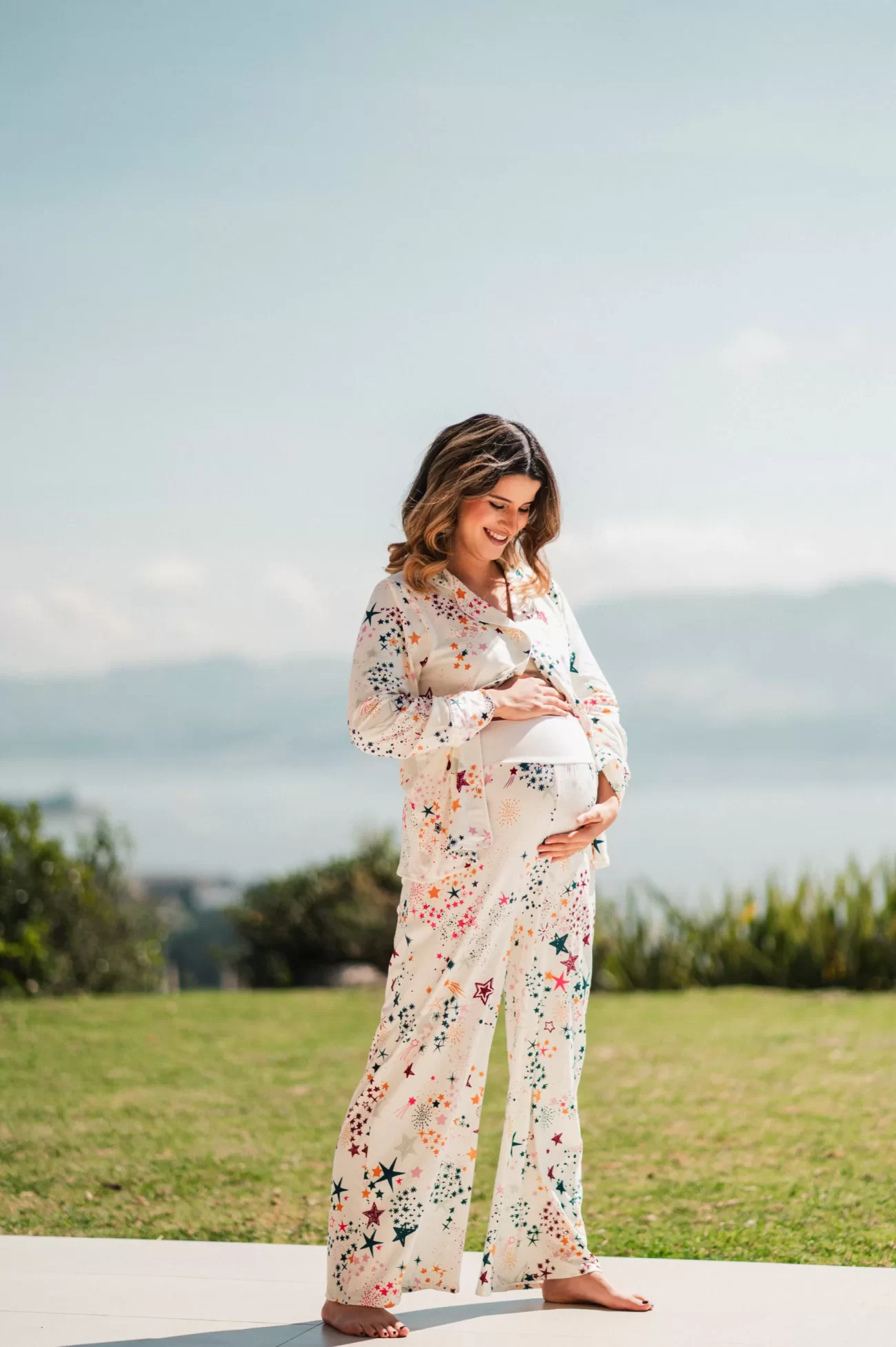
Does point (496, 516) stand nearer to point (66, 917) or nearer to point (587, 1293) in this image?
point (587, 1293)

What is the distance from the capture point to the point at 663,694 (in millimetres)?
72000

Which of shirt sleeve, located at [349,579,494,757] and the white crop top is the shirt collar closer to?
shirt sleeve, located at [349,579,494,757]

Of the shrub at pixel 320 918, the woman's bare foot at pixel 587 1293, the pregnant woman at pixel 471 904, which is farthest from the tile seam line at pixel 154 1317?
the shrub at pixel 320 918

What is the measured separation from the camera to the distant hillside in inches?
2687

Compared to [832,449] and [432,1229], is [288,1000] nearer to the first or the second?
[432,1229]

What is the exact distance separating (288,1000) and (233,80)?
514 centimetres

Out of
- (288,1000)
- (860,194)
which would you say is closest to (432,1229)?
(288,1000)

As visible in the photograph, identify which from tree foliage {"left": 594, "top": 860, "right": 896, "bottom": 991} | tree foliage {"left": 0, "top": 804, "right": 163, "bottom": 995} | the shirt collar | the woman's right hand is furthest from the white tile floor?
tree foliage {"left": 594, "top": 860, "right": 896, "bottom": 991}

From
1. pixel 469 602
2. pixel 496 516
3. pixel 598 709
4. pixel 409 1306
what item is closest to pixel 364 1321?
pixel 409 1306

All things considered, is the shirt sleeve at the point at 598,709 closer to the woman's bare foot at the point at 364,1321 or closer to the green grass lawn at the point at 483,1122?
the woman's bare foot at the point at 364,1321

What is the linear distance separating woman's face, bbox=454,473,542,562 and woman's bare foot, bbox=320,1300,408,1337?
4.63 feet

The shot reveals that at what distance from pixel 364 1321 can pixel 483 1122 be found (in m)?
2.54

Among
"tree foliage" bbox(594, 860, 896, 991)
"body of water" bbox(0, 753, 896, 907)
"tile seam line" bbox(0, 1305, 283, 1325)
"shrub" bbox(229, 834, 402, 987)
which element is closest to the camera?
"tile seam line" bbox(0, 1305, 283, 1325)

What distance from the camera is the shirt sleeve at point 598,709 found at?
2.82 meters
